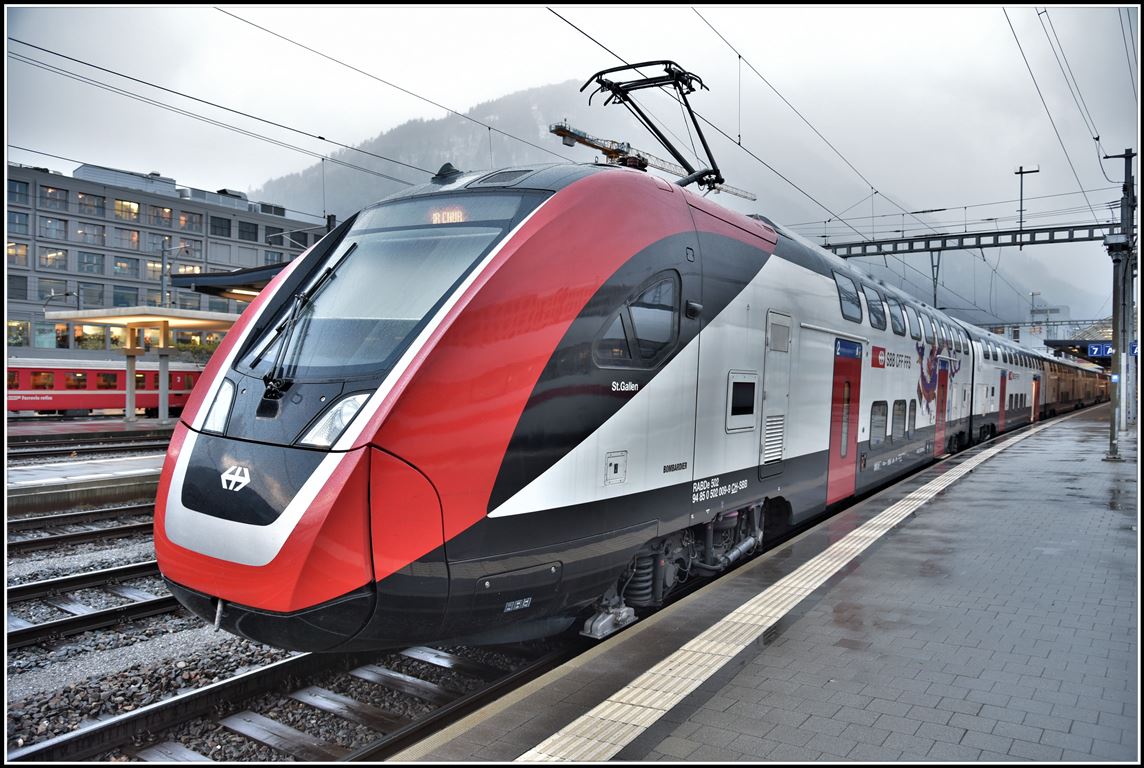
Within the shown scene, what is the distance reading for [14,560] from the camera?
10.1 m

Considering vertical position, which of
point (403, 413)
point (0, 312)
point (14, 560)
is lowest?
point (14, 560)

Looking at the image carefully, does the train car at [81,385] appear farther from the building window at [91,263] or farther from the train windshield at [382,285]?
the building window at [91,263]

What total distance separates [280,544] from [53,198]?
7299 centimetres

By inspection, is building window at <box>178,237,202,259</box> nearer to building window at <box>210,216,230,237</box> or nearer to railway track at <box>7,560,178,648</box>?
building window at <box>210,216,230,237</box>

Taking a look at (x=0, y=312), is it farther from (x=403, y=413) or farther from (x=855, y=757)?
(x=855, y=757)

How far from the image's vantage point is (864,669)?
5332 millimetres

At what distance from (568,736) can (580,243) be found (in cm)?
303

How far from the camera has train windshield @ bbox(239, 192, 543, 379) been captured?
473 cm

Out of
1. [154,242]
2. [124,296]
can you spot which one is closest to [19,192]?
[154,242]

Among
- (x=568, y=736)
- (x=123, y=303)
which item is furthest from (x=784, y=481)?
(x=123, y=303)

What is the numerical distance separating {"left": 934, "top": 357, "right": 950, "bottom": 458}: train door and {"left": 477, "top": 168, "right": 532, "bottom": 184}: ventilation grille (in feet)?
42.7

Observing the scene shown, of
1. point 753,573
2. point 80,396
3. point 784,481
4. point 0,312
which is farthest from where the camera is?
point 80,396

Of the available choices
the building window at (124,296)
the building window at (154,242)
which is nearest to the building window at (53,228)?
the building window at (124,296)

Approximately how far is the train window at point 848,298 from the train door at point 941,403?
20.9ft
